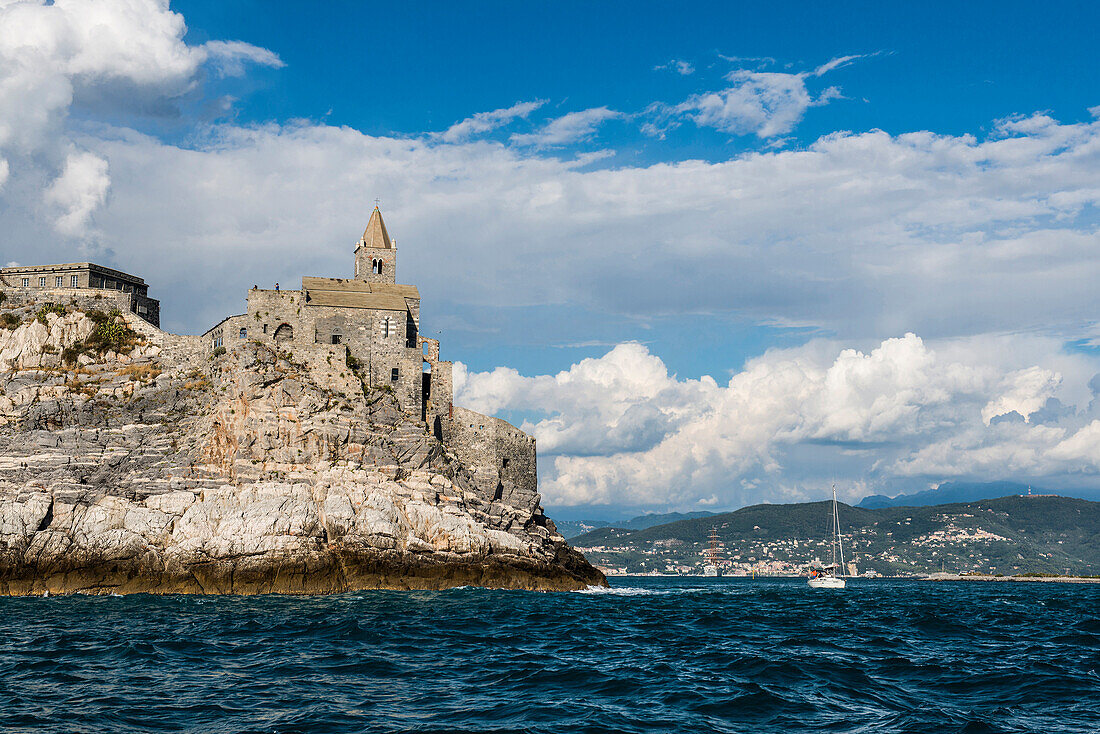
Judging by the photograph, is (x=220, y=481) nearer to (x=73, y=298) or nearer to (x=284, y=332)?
(x=284, y=332)

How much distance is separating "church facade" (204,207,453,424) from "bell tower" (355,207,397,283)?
19.4 feet

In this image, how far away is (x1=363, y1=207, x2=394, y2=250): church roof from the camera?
83188 millimetres

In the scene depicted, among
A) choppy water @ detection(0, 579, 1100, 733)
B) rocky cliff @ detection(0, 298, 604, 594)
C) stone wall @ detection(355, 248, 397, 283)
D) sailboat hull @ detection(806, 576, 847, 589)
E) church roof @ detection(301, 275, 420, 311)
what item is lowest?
sailboat hull @ detection(806, 576, 847, 589)

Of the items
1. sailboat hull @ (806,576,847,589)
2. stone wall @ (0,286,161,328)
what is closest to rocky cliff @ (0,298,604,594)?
stone wall @ (0,286,161,328)

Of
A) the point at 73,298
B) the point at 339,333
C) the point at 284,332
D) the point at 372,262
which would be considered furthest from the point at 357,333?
the point at 73,298

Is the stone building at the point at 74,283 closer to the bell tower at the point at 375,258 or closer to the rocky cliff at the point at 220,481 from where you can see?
the rocky cliff at the point at 220,481

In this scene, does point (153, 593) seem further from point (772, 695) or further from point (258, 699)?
point (772, 695)

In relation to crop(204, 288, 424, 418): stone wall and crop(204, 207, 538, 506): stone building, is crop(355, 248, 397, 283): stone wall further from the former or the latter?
crop(204, 288, 424, 418): stone wall

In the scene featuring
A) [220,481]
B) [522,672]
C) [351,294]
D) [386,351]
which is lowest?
[522,672]

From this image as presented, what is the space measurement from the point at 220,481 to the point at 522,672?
40.3 metres

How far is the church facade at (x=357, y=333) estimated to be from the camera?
228 ft

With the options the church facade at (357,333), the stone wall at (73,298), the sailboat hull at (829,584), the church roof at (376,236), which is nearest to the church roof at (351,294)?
the church facade at (357,333)

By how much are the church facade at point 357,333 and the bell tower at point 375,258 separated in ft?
19.4

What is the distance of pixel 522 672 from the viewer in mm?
26109
